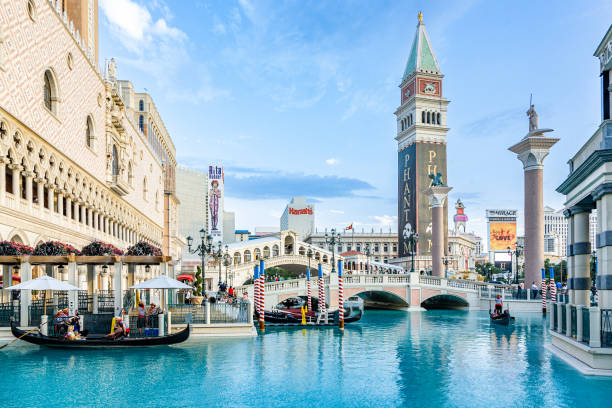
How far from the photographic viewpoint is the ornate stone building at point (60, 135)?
20.7 m

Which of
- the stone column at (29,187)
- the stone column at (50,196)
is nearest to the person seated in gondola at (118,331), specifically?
the stone column at (29,187)

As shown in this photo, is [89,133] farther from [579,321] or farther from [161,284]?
[579,321]

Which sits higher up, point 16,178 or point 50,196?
point 16,178

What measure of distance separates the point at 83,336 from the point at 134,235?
87.2ft

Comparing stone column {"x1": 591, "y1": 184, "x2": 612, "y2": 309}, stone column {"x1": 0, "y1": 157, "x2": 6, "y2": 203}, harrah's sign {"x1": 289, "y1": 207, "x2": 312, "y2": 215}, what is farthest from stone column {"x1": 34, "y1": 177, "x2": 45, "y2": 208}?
harrah's sign {"x1": 289, "y1": 207, "x2": 312, "y2": 215}

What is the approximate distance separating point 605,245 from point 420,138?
216 feet

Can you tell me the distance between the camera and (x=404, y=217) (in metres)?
78.9

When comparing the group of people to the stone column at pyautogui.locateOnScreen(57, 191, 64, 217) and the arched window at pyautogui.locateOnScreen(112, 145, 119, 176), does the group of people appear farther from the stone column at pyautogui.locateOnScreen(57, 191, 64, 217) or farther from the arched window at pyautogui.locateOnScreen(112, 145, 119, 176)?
the arched window at pyautogui.locateOnScreen(112, 145, 119, 176)

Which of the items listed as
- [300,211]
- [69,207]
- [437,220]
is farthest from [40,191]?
[300,211]

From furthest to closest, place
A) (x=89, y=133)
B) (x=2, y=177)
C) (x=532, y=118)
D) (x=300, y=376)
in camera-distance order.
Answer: (x=532, y=118), (x=89, y=133), (x=2, y=177), (x=300, y=376)

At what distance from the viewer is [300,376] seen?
14.5m

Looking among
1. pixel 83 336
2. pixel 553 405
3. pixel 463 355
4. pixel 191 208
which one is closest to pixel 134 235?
pixel 83 336

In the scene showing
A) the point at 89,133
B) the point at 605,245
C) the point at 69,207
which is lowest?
the point at 605,245

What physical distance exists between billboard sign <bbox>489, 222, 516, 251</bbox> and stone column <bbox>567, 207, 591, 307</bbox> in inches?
2082
